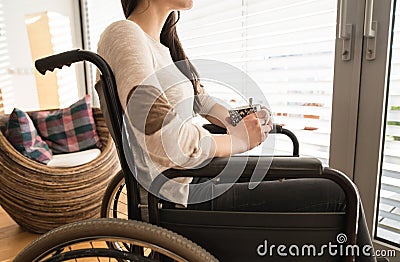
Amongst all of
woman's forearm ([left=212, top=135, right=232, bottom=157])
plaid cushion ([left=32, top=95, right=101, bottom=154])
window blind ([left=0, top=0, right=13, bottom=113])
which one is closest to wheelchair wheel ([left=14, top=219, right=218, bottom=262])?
woman's forearm ([left=212, top=135, right=232, bottom=157])

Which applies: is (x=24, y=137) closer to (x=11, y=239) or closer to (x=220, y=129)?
(x=11, y=239)

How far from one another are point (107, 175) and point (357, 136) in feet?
4.17

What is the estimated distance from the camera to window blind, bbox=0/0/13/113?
2666 millimetres

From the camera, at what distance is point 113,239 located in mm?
621

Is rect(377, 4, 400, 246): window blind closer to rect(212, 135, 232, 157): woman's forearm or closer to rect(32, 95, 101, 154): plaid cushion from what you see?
rect(212, 135, 232, 157): woman's forearm

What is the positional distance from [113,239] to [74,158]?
1364 mm

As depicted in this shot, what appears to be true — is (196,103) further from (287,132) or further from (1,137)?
(1,137)

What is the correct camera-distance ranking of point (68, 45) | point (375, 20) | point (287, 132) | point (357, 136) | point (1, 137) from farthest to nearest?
point (68, 45) → point (1, 137) → point (357, 136) → point (375, 20) → point (287, 132)

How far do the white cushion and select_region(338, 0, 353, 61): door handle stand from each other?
4.57ft

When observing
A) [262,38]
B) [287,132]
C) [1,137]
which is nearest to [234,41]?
[262,38]

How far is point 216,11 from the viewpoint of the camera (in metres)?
1.86

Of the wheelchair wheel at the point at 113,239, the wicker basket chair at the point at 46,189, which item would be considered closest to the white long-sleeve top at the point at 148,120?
the wheelchair wheel at the point at 113,239

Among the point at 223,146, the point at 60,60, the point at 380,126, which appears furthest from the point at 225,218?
the point at 380,126

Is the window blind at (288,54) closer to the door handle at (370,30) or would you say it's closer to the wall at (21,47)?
the door handle at (370,30)
